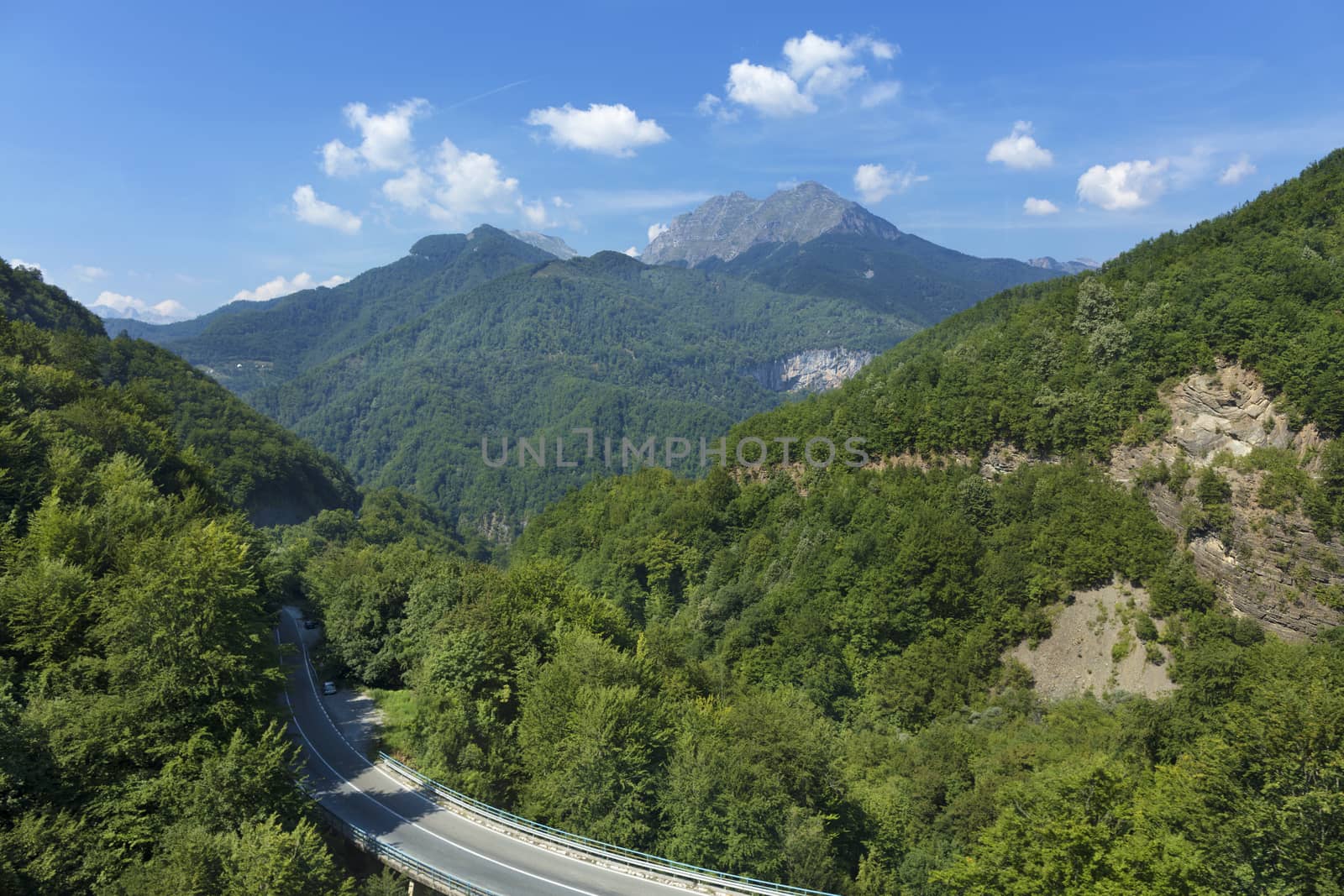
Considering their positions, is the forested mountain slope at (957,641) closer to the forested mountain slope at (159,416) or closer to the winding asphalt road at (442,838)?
the winding asphalt road at (442,838)

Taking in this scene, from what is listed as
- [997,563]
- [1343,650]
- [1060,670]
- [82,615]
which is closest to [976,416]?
[997,563]

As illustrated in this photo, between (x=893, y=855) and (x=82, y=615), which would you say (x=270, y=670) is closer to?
(x=82, y=615)

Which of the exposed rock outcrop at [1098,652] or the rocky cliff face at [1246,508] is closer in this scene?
the rocky cliff face at [1246,508]

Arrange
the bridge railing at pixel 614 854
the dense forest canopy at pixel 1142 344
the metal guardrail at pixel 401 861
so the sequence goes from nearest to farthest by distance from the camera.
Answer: the metal guardrail at pixel 401 861, the bridge railing at pixel 614 854, the dense forest canopy at pixel 1142 344

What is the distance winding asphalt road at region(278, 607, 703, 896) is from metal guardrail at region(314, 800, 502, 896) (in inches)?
13.3

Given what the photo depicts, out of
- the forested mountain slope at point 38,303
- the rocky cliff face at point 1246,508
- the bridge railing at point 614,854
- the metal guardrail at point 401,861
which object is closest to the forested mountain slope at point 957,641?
the rocky cliff face at point 1246,508

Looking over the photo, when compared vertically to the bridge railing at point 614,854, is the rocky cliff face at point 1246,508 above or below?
above

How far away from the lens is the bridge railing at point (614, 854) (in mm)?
23422

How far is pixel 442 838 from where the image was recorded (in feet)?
83.9

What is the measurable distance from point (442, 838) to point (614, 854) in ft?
20.9

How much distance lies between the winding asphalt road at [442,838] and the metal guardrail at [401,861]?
1.11 feet

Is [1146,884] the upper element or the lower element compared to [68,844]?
lower

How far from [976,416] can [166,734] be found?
2421 inches

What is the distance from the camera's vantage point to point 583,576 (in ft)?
268
